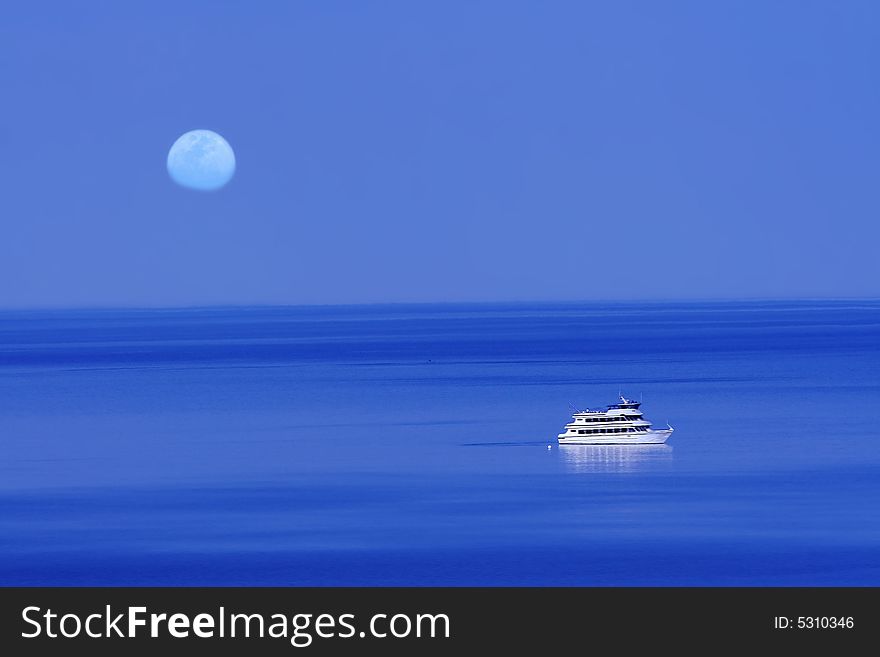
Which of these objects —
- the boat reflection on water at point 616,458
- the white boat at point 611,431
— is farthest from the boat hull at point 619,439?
the boat reflection on water at point 616,458

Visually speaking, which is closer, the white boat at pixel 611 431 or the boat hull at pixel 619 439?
the boat hull at pixel 619 439

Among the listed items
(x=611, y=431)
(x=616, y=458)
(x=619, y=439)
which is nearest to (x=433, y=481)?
(x=616, y=458)

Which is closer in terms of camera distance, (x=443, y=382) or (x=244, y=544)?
(x=244, y=544)

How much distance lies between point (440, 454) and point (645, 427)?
7.84m

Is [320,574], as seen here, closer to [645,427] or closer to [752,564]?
[752,564]

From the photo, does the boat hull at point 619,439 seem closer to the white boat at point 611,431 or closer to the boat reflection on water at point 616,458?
the white boat at point 611,431

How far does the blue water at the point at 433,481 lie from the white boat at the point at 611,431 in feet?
2.29

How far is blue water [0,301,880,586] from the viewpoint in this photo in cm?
3319

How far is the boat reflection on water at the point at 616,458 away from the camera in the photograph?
164ft

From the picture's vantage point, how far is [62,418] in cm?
6950
